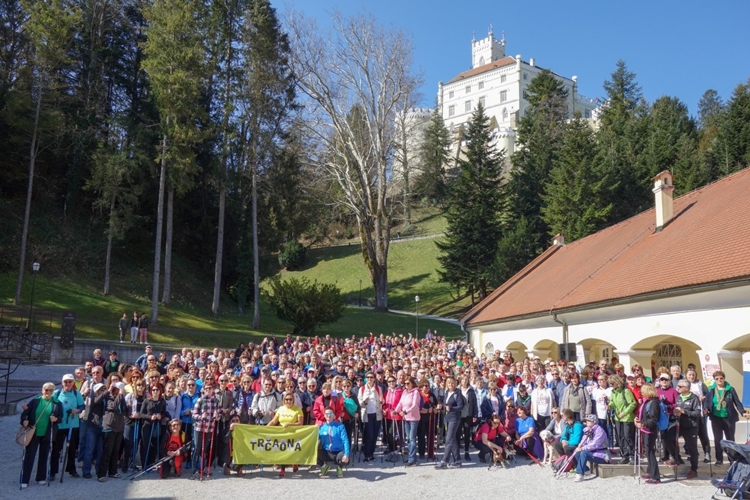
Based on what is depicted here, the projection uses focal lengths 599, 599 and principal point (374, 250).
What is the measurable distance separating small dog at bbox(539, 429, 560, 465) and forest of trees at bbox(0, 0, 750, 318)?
23360 millimetres

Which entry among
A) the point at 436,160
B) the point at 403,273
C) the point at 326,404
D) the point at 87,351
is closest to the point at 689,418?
the point at 326,404

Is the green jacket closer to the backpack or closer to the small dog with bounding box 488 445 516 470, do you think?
the backpack

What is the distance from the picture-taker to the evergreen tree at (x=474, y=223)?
44.7 m

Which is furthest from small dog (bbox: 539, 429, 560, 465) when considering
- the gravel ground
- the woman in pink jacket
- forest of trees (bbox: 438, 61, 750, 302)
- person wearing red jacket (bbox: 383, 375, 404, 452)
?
forest of trees (bbox: 438, 61, 750, 302)

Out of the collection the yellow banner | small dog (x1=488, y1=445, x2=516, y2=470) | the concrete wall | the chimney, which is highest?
the chimney

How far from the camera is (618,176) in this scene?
1734 inches

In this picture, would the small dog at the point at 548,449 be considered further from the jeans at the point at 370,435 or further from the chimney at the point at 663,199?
the chimney at the point at 663,199

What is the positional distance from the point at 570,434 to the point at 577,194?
32.8 metres

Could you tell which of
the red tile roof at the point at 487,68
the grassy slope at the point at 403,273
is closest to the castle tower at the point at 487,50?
the red tile roof at the point at 487,68

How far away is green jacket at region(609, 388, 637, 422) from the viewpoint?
10.1 meters

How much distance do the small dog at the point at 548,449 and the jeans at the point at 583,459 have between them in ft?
2.36

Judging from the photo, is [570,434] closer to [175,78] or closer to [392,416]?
[392,416]

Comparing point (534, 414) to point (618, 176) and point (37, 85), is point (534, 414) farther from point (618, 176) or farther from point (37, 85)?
point (618, 176)

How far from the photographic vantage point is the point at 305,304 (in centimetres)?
3219
